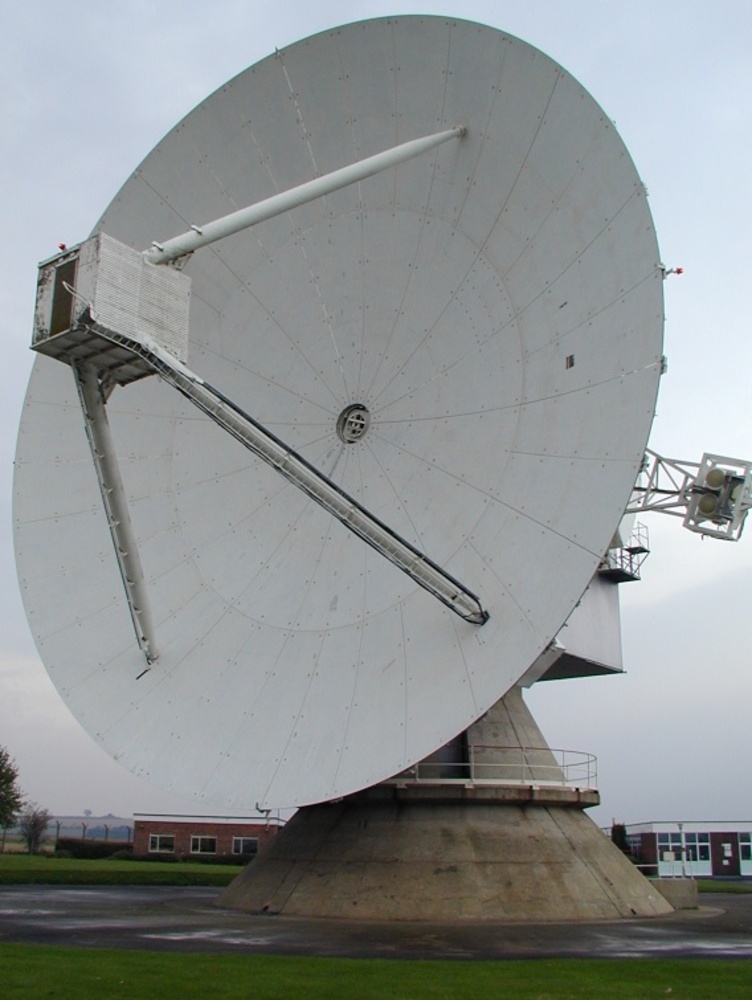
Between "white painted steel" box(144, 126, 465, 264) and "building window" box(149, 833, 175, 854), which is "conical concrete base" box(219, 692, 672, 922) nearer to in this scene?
"white painted steel" box(144, 126, 465, 264)

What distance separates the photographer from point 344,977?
11.7 metres

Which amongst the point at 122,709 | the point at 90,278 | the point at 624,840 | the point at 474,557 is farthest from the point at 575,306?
the point at 624,840

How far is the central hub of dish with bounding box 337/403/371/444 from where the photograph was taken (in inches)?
849

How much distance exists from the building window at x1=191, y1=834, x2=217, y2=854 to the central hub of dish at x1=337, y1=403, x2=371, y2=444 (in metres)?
45.1

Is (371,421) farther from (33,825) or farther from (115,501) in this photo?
(33,825)

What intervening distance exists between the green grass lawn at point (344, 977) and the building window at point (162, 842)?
48.7 metres

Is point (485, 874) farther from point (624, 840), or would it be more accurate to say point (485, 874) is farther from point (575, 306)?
point (624, 840)

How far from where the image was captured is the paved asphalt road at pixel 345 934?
1487 centimetres

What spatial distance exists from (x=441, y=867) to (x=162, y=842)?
43599 millimetres

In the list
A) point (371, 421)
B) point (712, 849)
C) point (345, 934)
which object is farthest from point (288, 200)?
point (712, 849)

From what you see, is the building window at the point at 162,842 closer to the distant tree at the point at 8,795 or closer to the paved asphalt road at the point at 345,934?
the distant tree at the point at 8,795

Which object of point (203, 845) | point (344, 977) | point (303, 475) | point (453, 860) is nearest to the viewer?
point (344, 977)

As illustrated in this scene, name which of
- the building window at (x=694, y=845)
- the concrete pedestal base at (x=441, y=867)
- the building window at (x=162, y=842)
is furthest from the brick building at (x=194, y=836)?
the concrete pedestal base at (x=441, y=867)

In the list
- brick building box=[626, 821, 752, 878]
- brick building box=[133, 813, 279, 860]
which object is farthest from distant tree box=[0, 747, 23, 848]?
brick building box=[626, 821, 752, 878]
